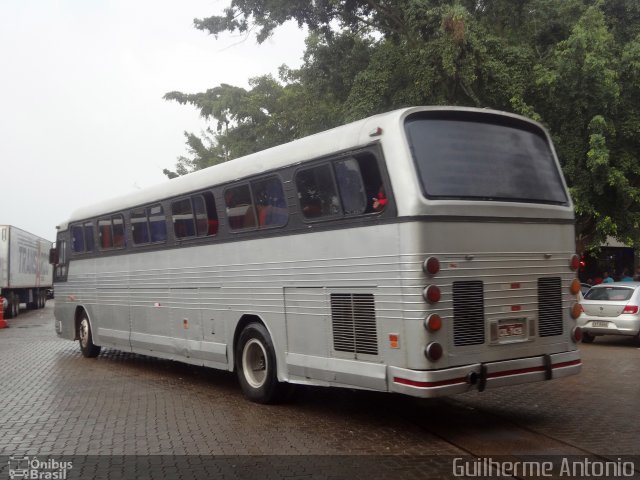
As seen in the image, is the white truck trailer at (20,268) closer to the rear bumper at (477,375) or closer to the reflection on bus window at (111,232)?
the reflection on bus window at (111,232)

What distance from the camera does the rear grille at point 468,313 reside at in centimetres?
710

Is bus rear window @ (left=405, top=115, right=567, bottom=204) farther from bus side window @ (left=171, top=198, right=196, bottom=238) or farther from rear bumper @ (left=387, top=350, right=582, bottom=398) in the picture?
bus side window @ (left=171, top=198, right=196, bottom=238)

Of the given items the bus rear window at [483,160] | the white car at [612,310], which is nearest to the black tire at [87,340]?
the bus rear window at [483,160]

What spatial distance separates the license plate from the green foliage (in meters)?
10.6

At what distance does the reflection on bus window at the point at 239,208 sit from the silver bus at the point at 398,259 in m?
0.03

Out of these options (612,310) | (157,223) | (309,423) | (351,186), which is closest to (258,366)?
(309,423)

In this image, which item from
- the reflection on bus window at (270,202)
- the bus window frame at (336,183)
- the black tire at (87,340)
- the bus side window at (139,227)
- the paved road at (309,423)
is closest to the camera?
the paved road at (309,423)

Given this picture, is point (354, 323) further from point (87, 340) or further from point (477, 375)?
point (87, 340)

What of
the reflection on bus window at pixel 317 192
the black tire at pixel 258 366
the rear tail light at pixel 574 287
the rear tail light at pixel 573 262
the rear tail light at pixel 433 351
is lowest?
the black tire at pixel 258 366

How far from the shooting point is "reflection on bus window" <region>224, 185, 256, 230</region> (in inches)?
371

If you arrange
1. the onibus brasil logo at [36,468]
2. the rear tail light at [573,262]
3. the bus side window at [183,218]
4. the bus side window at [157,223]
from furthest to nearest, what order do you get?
the bus side window at [157,223], the bus side window at [183,218], the rear tail light at [573,262], the onibus brasil logo at [36,468]

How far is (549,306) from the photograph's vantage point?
25.9ft

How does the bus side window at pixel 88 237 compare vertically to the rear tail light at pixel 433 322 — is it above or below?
above

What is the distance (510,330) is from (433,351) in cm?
112
